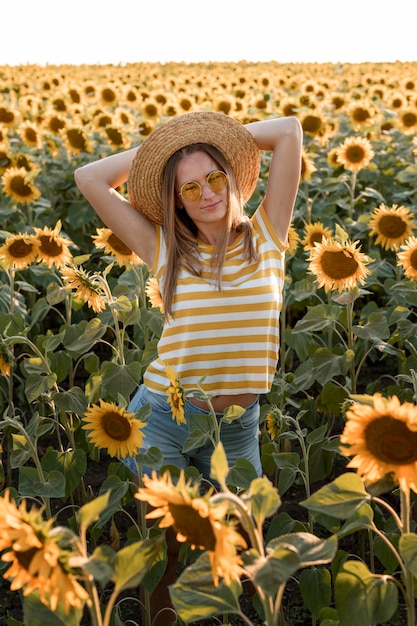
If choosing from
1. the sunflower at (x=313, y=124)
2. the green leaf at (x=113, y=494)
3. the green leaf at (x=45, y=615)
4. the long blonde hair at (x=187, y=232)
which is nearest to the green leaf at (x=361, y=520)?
the green leaf at (x=45, y=615)

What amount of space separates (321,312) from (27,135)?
457 cm

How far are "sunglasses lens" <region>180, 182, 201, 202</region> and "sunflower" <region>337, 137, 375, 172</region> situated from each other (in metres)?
2.84

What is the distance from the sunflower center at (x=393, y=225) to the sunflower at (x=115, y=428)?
2005 millimetres

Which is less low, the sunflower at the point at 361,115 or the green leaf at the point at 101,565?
the green leaf at the point at 101,565

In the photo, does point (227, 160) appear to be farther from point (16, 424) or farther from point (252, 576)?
point (252, 576)

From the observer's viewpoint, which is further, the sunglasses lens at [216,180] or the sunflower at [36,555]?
the sunglasses lens at [216,180]

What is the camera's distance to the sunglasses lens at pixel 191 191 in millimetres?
2685

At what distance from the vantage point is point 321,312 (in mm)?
3213

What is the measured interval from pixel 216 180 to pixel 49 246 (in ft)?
3.28

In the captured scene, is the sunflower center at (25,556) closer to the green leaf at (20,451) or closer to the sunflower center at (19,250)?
the green leaf at (20,451)

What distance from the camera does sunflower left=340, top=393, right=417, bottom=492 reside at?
5.02 ft

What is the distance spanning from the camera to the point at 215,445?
2.44 metres

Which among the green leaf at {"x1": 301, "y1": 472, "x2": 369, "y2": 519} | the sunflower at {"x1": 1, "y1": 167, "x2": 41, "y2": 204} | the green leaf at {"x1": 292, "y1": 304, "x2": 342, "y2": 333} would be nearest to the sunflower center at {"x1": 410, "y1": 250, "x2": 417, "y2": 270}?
the green leaf at {"x1": 292, "y1": 304, "x2": 342, "y2": 333}

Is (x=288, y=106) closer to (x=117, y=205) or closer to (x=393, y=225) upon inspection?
(x=393, y=225)
